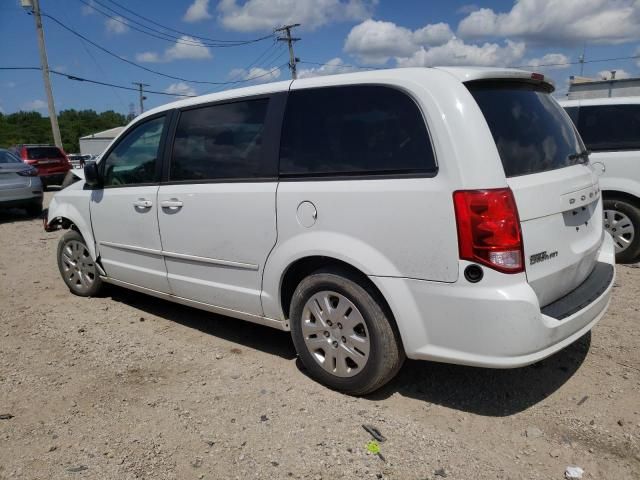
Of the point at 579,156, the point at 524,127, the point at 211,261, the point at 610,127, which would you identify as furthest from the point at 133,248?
the point at 610,127

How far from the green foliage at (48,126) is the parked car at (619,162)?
275 feet

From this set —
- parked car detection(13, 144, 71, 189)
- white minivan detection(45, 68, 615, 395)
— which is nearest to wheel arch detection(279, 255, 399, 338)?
white minivan detection(45, 68, 615, 395)

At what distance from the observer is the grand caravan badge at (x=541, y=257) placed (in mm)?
2576

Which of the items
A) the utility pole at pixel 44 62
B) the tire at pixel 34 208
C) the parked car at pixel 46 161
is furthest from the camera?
the utility pole at pixel 44 62

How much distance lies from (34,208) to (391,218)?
36.2ft

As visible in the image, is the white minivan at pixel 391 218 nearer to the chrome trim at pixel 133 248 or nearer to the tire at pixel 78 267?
the chrome trim at pixel 133 248

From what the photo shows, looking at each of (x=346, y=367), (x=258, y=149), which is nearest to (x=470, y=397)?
(x=346, y=367)

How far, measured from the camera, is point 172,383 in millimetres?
3436

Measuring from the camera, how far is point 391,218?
8.88ft

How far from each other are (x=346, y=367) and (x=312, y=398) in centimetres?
30

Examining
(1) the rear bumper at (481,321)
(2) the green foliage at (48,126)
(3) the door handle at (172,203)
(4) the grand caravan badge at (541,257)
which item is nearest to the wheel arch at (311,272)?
(1) the rear bumper at (481,321)

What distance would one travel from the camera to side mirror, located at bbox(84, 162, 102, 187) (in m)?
4.57

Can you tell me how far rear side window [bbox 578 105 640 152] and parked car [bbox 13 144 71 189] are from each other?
16251mm

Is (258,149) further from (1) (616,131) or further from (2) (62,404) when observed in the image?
(1) (616,131)
